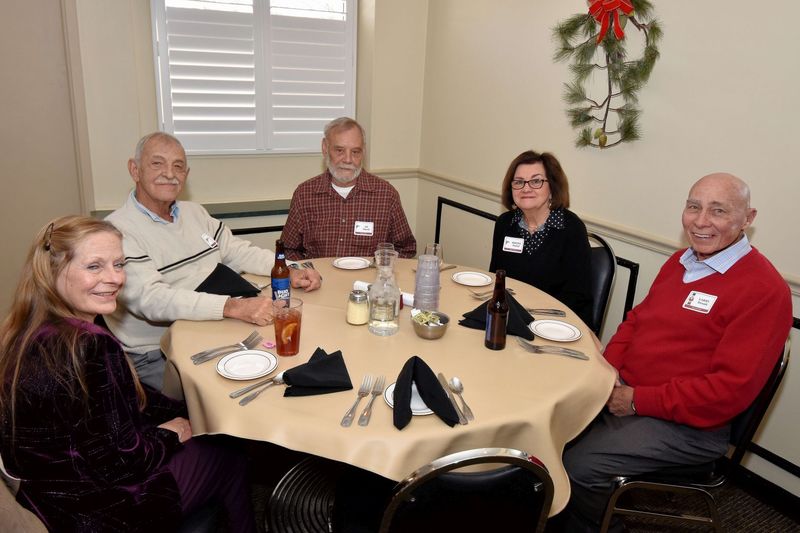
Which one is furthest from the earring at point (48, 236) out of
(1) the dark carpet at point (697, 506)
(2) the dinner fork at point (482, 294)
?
(2) the dinner fork at point (482, 294)

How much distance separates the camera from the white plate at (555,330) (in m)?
1.89

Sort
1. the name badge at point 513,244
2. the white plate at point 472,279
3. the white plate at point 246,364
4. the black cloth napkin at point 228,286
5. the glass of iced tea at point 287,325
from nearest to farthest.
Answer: the white plate at point 246,364 < the glass of iced tea at point 287,325 < the black cloth napkin at point 228,286 < the white plate at point 472,279 < the name badge at point 513,244

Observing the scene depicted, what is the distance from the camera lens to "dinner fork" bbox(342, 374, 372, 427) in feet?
4.57

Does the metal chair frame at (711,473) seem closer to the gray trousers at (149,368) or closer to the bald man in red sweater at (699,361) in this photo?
the bald man in red sweater at (699,361)

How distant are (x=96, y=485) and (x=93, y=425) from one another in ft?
0.50

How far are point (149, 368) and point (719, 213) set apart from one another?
2.17 m

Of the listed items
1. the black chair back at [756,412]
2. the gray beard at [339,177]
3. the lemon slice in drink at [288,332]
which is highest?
the gray beard at [339,177]

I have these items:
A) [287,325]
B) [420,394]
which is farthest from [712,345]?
[287,325]

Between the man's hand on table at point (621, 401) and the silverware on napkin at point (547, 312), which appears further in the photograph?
the silverware on napkin at point (547, 312)

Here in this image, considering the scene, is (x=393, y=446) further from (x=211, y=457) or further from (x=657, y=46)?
(x=657, y=46)

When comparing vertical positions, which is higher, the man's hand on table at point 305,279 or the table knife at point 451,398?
the man's hand on table at point 305,279

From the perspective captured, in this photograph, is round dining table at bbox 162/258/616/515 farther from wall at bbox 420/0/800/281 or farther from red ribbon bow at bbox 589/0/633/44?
red ribbon bow at bbox 589/0/633/44

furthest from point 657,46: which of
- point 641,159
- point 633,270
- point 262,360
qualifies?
point 262,360

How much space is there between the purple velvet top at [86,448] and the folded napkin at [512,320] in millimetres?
1087
